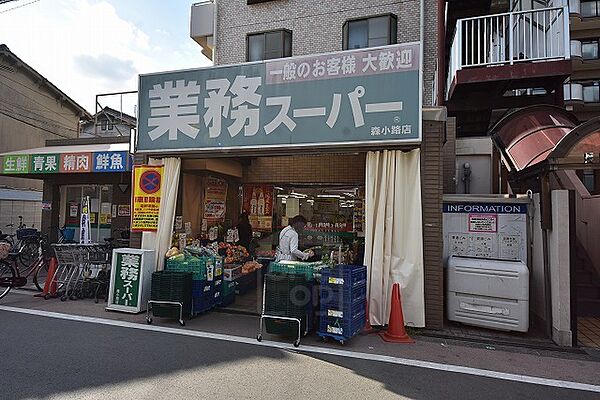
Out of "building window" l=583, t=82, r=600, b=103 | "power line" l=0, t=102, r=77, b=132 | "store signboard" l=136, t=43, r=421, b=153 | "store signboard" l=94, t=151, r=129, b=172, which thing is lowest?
"store signboard" l=94, t=151, r=129, b=172

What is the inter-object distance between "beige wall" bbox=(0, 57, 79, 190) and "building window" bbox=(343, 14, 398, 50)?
58.9 ft

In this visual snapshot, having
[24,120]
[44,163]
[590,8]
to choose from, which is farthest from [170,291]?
[590,8]

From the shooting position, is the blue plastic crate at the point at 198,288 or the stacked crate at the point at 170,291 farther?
the blue plastic crate at the point at 198,288

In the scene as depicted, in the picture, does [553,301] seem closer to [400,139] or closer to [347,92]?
[400,139]

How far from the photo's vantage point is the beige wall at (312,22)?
11.2 m

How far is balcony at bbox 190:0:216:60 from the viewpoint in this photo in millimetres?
13625

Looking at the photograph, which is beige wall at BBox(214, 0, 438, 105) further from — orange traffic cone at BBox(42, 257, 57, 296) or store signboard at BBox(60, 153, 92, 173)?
orange traffic cone at BBox(42, 257, 57, 296)

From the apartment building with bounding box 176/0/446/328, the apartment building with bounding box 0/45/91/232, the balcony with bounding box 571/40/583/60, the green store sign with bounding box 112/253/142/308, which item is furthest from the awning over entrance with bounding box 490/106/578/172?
the apartment building with bounding box 0/45/91/232

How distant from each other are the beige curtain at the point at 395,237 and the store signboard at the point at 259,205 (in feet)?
15.3

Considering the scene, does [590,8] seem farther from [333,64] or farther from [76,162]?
[76,162]

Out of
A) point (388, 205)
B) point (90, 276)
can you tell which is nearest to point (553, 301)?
point (388, 205)

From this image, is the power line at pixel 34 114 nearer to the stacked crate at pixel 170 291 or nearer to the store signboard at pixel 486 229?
the stacked crate at pixel 170 291

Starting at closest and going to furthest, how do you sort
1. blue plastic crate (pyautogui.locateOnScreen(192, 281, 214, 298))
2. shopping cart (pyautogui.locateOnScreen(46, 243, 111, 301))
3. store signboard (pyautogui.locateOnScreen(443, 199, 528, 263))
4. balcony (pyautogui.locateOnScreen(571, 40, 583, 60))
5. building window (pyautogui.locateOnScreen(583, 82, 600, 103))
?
blue plastic crate (pyautogui.locateOnScreen(192, 281, 214, 298)) < store signboard (pyautogui.locateOnScreen(443, 199, 528, 263)) < shopping cart (pyautogui.locateOnScreen(46, 243, 111, 301)) < balcony (pyautogui.locateOnScreen(571, 40, 583, 60)) < building window (pyautogui.locateOnScreen(583, 82, 600, 103))

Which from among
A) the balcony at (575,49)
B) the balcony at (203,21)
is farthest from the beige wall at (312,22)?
the balcony at (575,49)
